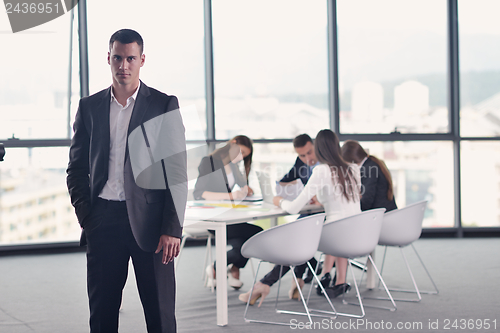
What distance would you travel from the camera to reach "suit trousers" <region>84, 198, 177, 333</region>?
1.93m

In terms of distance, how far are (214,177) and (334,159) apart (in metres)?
1.42

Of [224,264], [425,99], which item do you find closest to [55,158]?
[224,264]

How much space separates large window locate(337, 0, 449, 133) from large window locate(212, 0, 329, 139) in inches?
13.3

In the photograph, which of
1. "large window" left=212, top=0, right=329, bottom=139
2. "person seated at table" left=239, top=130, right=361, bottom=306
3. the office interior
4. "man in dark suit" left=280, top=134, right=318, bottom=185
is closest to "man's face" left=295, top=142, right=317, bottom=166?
"man in dark suit" left=280, top=134, right=318, bottom=185

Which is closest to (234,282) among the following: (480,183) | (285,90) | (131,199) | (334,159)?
(334,159)

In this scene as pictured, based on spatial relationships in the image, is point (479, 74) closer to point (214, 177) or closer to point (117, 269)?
point (214, 177)

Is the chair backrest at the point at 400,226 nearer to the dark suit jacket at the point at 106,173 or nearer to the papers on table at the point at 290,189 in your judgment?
the papers on table at the point at 290,189

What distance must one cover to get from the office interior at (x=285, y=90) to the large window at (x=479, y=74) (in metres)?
0.01

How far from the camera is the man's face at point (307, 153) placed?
4.59m

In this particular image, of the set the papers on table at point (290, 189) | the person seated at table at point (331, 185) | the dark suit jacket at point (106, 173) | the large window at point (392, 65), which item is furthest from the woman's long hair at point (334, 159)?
the large window at point (392, 65)

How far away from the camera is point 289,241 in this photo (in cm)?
318

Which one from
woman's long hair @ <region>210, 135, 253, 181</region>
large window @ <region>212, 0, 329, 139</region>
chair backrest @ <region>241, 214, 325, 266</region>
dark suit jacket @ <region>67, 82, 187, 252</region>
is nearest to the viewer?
dark suit jacket @ <region>67, 82, 187, 252</region>

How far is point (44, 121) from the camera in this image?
598 centimetres

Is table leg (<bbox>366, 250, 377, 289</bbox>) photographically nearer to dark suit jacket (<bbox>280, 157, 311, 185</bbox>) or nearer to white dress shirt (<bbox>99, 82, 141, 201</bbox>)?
dark suit jacket (<bbox>280, 157, 311, 185</bbox>)
